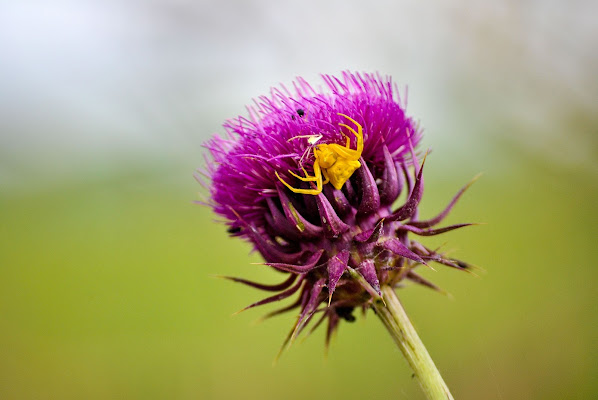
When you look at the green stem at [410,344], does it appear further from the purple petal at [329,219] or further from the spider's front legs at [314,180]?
the spider's front legs at [314,180]

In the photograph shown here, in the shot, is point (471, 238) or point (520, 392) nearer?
point (520, 392)

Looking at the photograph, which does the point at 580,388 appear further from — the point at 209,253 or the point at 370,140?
the point at 370,140

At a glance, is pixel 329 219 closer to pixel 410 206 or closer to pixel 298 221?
pixel 298 221

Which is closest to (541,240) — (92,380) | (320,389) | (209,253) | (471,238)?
(471,238)

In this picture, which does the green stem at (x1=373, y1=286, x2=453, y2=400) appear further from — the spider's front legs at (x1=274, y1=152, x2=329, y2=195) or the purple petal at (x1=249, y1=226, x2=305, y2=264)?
the spider's front legs at (x1=274, y1=152, x2=329, y2=195)

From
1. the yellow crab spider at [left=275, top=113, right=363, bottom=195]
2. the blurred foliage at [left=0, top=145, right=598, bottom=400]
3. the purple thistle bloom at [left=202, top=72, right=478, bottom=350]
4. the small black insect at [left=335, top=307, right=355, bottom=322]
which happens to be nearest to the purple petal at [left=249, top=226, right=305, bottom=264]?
the purple thistle bloom at [left=202, top=72, right=478, bottom=350]

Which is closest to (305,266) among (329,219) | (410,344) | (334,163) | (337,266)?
(337,266)
